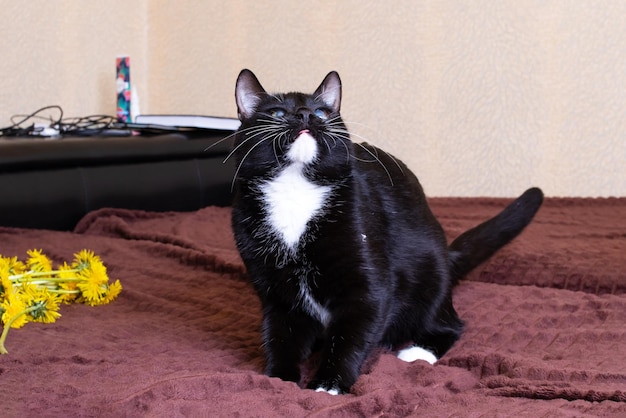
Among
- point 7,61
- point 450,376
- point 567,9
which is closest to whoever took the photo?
point 450,376

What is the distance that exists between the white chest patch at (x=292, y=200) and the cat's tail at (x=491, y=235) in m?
0.41

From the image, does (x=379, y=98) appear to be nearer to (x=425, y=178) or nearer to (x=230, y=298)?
(x=425, y=178)

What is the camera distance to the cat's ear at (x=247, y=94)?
1094mm

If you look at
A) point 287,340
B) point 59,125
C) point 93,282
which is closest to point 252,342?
point 287,340

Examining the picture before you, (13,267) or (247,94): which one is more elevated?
(247,94)

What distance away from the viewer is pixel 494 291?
1350mm

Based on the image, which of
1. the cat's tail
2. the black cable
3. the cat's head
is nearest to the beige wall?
the black cable

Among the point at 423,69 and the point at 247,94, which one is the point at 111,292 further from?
the point at 423,69

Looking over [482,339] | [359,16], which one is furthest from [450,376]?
[359,16]

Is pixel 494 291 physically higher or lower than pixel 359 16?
lower

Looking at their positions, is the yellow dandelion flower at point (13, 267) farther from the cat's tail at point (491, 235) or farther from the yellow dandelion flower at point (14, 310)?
the cat's tail at point (491, 235)

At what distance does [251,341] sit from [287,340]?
12cm

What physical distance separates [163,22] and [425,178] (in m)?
1.31

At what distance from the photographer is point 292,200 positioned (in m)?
1.05
